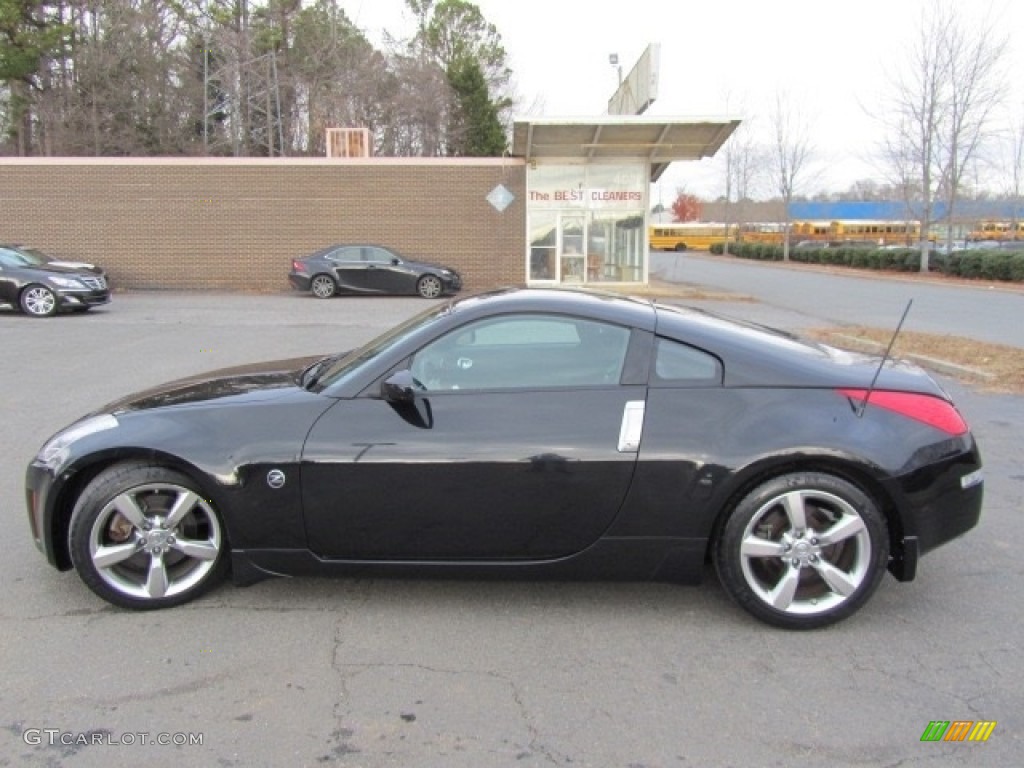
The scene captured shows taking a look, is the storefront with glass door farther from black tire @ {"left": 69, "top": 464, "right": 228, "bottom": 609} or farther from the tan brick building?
black tire @ {"left": 69, "top": 464, "right": 228, "bottom": 609}

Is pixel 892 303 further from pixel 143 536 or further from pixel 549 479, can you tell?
pixel 143 536

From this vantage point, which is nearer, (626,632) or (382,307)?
(626,632)

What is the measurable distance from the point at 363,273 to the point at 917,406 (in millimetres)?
17868

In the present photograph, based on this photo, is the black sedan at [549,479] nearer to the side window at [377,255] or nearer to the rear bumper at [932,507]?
the rear bumper at [932,507]

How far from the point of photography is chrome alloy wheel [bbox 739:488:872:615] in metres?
3.30

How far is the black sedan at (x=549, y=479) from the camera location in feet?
10.8

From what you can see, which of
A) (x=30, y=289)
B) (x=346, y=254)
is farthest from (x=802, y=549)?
(x=346, y=254)

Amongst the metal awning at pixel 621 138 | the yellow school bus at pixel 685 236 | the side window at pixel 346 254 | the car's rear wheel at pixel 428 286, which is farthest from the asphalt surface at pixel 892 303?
the yellow school bus at pixel 685 236

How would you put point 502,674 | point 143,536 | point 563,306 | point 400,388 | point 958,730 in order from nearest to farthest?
point 958,730 → point 502,674 → point 400,388 → point 143,536 → point 563,306

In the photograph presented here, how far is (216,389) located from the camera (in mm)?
3824

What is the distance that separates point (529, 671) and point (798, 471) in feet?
4.51

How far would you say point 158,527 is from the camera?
11.3 feet

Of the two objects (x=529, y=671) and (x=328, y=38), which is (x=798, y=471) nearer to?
(x=529, y=671)

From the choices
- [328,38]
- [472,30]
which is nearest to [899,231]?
[472,30]
